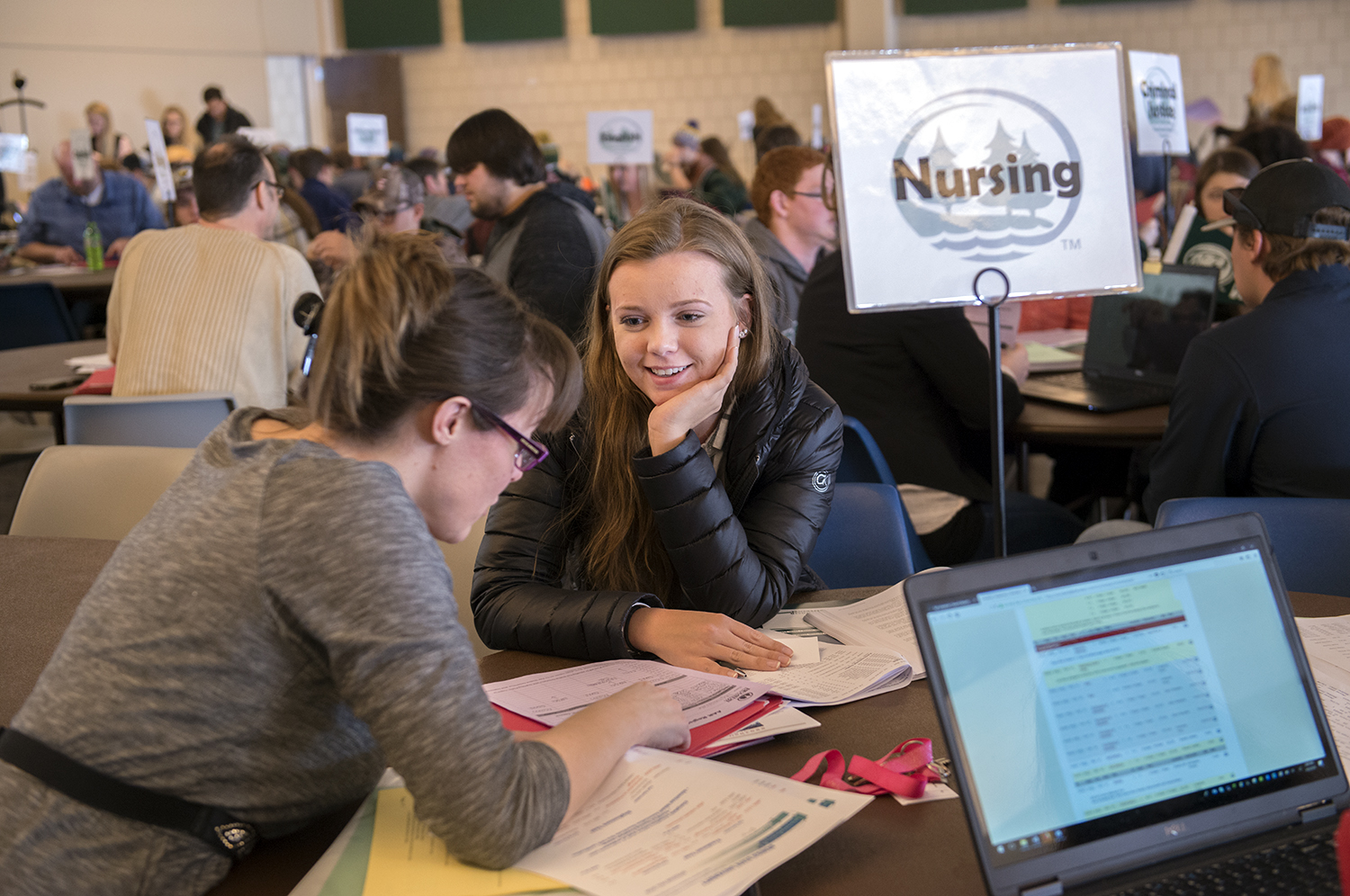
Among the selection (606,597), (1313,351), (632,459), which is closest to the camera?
(606,597)

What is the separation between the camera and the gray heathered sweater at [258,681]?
822 millimetres

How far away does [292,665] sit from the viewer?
2.84 feet

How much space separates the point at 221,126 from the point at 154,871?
11409 millimetres

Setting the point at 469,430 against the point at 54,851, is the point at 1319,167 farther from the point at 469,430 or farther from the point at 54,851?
the point at 54,851

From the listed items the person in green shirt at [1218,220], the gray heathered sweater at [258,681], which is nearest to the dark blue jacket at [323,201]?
the person in green shirt at [1218,220]

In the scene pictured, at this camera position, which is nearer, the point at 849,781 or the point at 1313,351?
the point at 849,781

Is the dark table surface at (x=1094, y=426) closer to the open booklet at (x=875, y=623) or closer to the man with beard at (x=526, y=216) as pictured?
the open booklet at (x=875, y=623)

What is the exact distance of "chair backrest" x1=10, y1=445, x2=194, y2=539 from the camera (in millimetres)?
1999

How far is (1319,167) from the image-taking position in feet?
7.20

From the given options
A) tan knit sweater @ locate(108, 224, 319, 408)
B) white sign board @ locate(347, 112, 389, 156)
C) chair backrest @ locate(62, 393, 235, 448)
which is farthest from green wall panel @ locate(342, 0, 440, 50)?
chair backrest @ locate(62, 393, 235, 448)

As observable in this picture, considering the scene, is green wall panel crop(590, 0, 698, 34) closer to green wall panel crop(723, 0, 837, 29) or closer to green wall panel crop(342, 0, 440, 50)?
green wall panel crop(723, 0, 837, 29)

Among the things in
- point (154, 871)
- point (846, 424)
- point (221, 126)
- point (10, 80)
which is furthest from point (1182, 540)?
point (10, 80)

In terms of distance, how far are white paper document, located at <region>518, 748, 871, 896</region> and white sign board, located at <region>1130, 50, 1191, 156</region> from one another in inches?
144

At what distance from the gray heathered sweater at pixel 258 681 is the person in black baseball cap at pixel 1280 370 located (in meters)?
1.77
